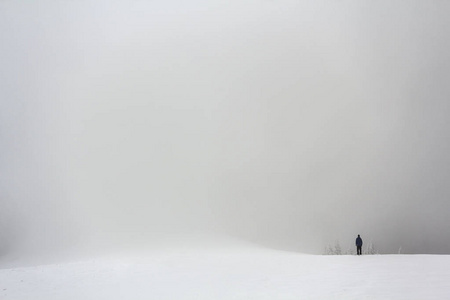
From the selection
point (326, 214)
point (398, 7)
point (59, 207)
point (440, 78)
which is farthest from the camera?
point (398, 7)

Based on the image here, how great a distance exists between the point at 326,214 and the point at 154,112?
37.4 m

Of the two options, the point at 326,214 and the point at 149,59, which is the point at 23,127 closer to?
the point at 149,59

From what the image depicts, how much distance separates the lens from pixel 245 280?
1139cm

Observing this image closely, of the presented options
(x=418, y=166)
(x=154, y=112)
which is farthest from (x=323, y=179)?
(x=154, y=112)

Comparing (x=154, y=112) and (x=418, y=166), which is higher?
(x=154, y=112)

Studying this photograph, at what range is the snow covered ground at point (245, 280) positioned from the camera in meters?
9.15

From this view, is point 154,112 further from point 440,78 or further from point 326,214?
point 440,78

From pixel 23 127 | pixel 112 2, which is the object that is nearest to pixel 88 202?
pixel 23 127

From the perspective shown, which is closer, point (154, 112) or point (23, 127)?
point (23, 127)

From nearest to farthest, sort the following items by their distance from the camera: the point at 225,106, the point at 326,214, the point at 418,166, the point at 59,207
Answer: the point at 59,207
the point at 326,214
the point at 418,166
the point at 225,106

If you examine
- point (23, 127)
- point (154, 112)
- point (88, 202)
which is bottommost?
→ point (88, 202)

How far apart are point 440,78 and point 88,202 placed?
7492 cm

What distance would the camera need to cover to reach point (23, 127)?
234ft

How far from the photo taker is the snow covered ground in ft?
30.0
